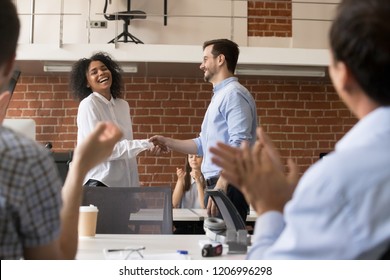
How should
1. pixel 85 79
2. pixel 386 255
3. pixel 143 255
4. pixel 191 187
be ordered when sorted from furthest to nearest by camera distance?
pixel 191 187
pixel 85 79
pixel 143 255
pixel 386 255

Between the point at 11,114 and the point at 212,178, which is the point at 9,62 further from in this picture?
the point at 11,114

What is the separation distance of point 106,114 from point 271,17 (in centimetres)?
363

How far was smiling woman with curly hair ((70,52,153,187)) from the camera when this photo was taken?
10.5 ft

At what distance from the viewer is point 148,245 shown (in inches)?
75.1

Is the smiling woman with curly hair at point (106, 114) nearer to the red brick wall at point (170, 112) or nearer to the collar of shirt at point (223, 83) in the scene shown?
the collar of shirt at point (223, 83)

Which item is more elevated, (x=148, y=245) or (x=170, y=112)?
(x=170, y=112)

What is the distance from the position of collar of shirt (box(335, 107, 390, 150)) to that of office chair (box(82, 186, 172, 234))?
5.55 feet

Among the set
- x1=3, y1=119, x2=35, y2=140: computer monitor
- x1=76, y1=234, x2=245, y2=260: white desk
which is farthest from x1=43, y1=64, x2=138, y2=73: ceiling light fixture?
x1=76, y1=234, x2=245, y2=260: white desk

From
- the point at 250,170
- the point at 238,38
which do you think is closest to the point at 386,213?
the point at 250,170

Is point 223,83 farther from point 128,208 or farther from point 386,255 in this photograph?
point 386,255

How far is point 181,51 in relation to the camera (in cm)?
558

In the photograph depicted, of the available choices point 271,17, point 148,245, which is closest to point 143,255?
point 148,245

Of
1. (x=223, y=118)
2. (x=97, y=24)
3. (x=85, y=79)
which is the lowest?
(x=223, y=118)

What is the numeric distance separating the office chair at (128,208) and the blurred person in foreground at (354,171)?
1587mm
